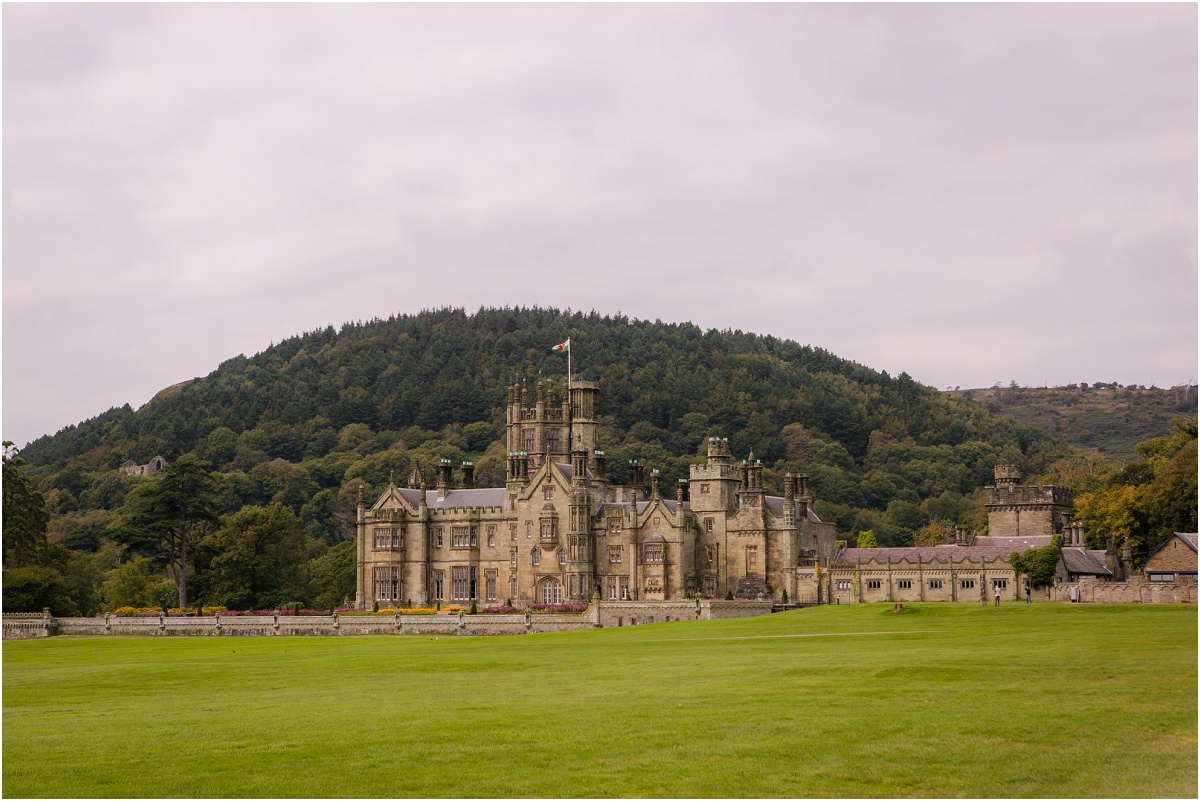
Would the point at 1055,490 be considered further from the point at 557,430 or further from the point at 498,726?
the point at 498,726

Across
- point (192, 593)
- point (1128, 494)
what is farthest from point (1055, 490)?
point (192, 593)

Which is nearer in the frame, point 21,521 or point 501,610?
point 501,610

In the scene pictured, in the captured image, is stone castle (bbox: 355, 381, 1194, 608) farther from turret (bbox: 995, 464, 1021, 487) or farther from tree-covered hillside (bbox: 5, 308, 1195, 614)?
tree-covered hillside (bbox: 5, 308, 1195, 614)

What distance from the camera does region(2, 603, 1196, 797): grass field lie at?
73.1ft

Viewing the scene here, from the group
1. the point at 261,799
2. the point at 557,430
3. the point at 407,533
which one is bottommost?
the point at 261,799

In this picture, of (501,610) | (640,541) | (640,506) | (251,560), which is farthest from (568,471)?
(251,560)

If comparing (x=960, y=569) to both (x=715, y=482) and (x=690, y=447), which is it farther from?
(x=690, y=447)

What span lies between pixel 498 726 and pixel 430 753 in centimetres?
331

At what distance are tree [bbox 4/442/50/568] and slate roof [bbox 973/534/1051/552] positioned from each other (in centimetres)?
6242

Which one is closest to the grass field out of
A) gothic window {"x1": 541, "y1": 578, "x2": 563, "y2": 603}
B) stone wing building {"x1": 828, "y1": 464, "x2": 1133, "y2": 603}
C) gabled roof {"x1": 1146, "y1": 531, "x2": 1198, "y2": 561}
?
gabled roof {"x1": 1146, "y1": 531, "x2": 1198, "y2": 561}

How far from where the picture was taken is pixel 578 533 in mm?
93812

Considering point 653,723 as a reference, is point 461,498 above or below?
above

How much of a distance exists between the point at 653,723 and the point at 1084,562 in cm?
6088

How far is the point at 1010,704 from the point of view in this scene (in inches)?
1163
